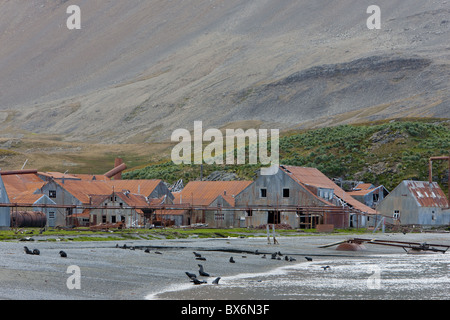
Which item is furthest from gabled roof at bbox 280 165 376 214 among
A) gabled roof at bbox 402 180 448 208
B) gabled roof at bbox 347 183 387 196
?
gabled roof at bbox 347 183 387 196

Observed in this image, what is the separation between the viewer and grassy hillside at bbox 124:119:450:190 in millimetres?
111688

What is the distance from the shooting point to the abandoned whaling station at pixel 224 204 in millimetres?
77750

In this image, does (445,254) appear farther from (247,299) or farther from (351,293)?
(247,299)

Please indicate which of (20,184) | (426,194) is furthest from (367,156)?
(20,184)

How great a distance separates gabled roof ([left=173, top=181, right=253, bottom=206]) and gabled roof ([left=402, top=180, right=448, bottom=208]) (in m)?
18.1

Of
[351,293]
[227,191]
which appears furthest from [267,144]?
[351,293]

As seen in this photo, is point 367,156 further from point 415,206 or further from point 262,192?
point 262,192

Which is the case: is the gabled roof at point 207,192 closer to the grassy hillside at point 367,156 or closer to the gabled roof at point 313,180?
the gabled roof at point 313,180

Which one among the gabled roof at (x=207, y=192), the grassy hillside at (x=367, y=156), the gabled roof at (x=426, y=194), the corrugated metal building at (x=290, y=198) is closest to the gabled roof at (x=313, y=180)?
the corrugated metal building at (x=290, y=198)

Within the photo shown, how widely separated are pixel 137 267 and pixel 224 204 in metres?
53.6

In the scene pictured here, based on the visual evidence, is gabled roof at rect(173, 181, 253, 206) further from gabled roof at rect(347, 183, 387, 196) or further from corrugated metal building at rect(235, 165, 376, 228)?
gabled roof at rect(347, 183, 387, 196)

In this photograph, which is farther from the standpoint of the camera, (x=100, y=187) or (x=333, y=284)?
(x=100, y=187)

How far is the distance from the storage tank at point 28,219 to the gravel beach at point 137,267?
25593mm

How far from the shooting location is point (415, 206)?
8725cm
